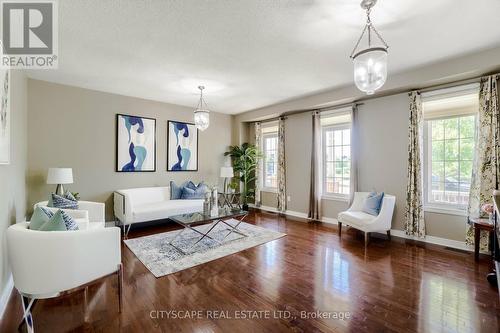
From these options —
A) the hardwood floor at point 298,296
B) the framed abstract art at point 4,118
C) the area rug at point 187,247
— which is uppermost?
the framed abstract art at point 4,118

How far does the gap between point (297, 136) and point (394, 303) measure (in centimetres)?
408

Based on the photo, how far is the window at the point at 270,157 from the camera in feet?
21.0

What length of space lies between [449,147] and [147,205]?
5376 mm

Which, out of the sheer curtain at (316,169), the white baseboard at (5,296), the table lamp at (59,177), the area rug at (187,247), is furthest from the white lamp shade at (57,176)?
the sheer curtain at (316,169)

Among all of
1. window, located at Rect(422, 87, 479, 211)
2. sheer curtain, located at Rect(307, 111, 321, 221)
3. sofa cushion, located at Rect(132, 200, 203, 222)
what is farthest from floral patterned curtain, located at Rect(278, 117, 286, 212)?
window, located at Rect(422, 87, 479, 211)

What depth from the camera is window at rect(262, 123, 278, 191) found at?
6406 millimetres

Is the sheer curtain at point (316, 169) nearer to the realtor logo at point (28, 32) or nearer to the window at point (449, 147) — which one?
the window at point (449, 147)

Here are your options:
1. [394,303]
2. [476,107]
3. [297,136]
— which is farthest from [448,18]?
[297,136]

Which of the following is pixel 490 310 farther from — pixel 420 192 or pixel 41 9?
pixel 41 9

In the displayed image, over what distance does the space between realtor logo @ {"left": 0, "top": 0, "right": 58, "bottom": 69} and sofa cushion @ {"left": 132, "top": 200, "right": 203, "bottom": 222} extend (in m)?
2.62

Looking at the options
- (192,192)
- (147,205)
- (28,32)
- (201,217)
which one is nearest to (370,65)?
(201,217)

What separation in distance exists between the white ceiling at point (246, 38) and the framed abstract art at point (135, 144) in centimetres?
93

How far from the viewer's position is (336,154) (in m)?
5.07

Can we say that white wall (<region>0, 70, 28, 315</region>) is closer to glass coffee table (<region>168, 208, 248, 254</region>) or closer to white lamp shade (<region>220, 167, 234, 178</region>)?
glass coffee table (<region>168, 208, 248, 254</region>)
